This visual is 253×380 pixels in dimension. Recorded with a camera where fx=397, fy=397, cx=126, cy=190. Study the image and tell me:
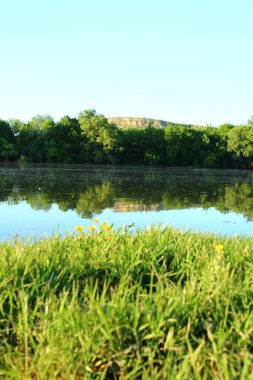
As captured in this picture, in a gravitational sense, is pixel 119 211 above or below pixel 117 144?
below

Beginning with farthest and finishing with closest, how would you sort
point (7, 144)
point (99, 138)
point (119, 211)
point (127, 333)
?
1. point (99, 138)
2. point (7, 144)
3. point (119, 211)
4. point (127, 333)

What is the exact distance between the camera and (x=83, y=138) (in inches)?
2889

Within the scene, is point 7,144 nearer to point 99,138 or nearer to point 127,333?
point 99,138

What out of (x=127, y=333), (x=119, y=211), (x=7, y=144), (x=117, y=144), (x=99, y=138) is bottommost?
(x=119, y=211)

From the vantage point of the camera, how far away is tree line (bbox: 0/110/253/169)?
2785 inches

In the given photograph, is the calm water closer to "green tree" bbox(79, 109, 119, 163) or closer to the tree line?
"green tree" bbox(79, 109, 119, 163)

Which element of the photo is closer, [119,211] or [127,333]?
[127,333]

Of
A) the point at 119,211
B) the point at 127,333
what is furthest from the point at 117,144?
the point at 127,333

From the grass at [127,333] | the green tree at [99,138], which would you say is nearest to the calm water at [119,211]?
the grass at [127,333]

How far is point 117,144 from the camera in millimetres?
72375

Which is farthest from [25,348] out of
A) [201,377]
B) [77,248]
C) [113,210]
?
[113,210]

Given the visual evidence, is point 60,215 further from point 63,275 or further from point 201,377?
point 201,377

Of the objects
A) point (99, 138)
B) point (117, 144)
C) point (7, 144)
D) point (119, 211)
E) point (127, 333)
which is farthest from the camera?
point (117, 144)

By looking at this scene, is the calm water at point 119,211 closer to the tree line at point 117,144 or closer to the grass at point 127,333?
the grass at point 127,333
